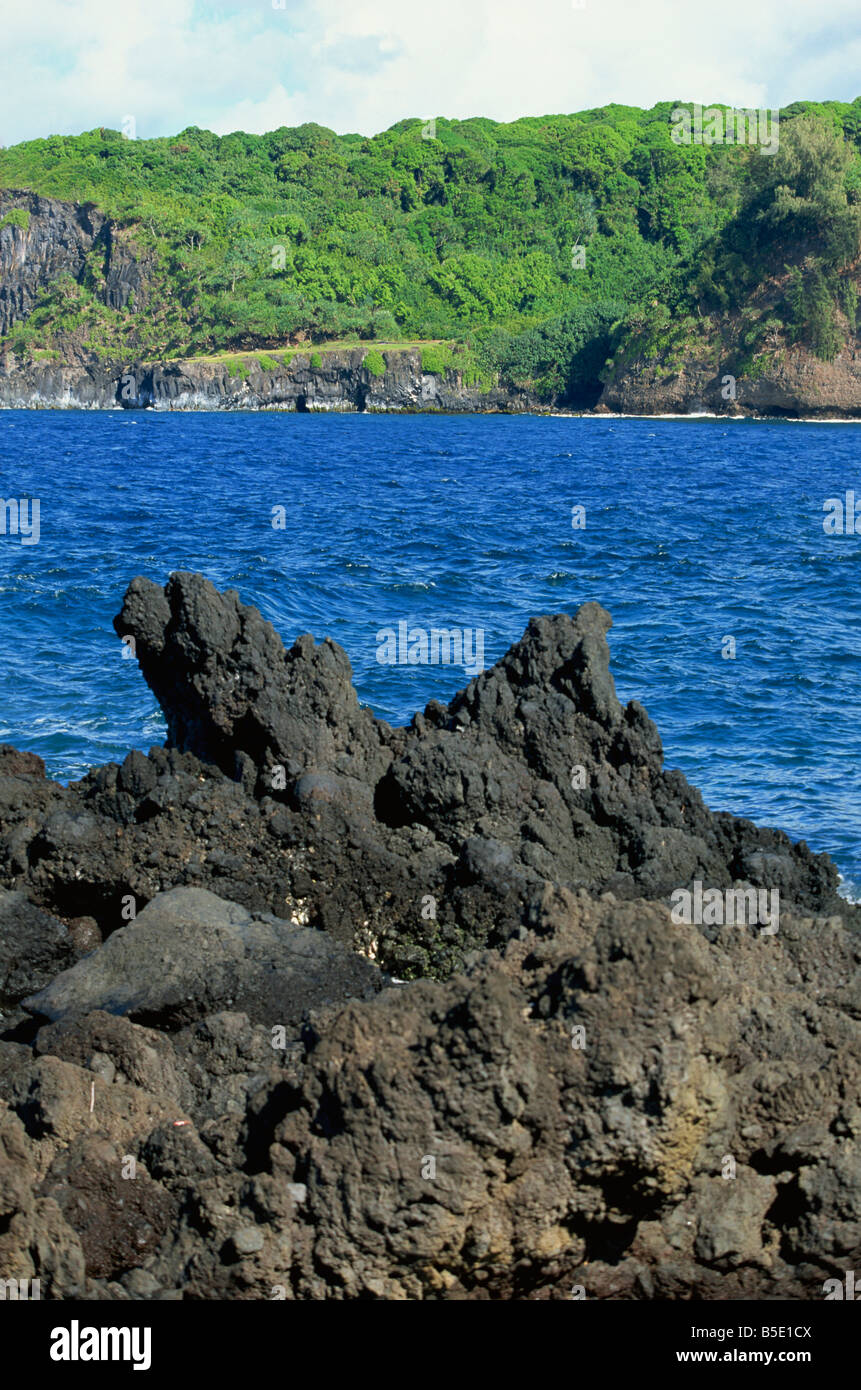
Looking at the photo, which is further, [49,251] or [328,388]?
[49,251]

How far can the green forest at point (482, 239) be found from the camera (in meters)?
91.3

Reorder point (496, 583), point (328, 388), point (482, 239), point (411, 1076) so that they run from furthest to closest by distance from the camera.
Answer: point (482, 239) → point (328, 388) → point (496, 583) → point (411, 1076)

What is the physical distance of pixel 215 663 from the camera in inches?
351

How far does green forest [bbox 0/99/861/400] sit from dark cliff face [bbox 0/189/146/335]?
69.5 inches

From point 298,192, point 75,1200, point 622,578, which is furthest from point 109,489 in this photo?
point 298,192

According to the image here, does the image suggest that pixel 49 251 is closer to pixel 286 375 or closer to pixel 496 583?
pixel 286 375

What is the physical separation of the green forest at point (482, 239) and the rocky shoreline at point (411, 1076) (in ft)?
291

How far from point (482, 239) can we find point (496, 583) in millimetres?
130775

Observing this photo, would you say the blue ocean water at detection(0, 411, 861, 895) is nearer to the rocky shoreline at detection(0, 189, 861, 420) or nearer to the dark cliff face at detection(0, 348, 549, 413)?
the rocky shoreline at detection(0, 189, 861, 420)

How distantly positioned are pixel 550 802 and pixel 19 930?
3.25m

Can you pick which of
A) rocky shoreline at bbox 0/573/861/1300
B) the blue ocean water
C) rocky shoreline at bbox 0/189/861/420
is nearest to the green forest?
rocky shoreline at bbox 0/189/861/420

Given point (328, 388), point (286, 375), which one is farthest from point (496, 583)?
point (286, 375)

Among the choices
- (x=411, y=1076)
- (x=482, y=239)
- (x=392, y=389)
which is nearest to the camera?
(x=411, y=1076)

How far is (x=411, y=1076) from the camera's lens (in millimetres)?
4074
